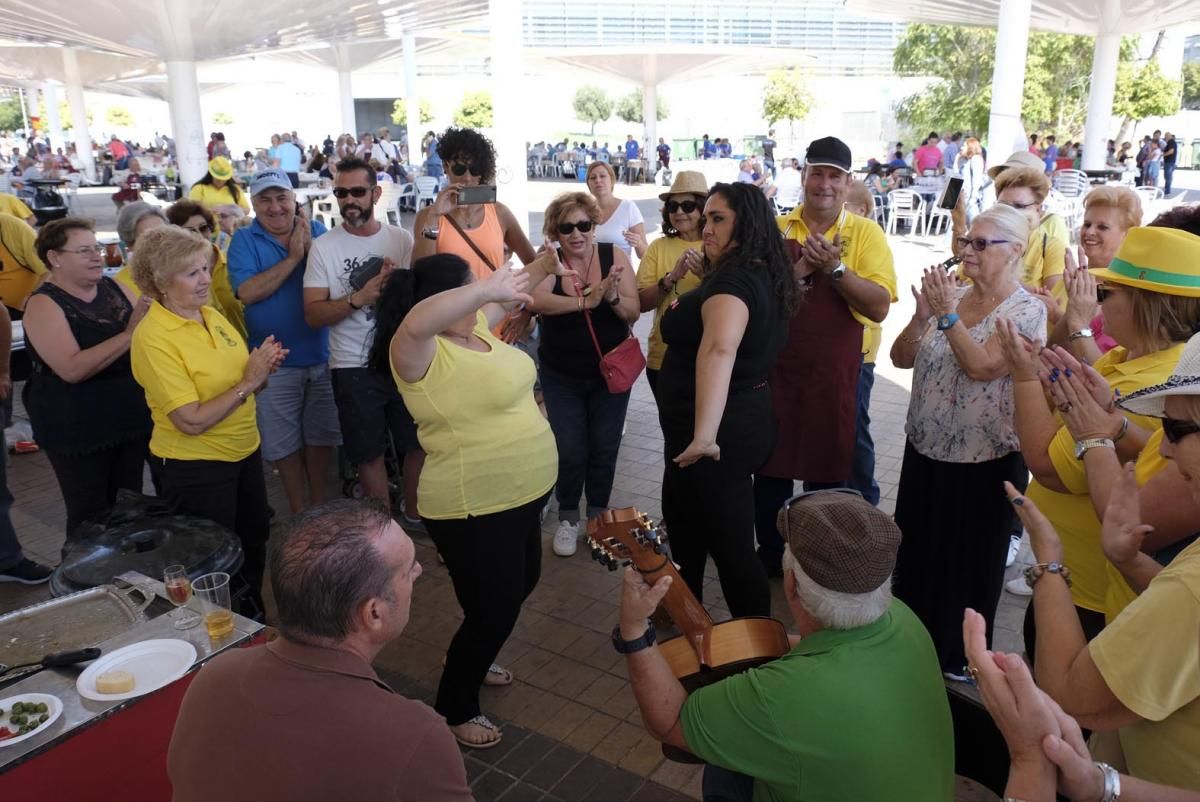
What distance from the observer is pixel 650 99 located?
112ft

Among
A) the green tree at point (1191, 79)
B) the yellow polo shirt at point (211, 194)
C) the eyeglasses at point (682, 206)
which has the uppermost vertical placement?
the green tree at point (1191, 79)

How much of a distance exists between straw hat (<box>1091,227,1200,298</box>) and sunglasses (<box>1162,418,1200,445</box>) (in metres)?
0.80

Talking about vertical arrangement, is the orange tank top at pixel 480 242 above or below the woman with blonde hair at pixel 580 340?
above

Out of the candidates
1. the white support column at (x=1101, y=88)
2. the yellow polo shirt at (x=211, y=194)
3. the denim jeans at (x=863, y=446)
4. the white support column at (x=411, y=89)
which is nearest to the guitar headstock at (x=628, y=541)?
the denim jeans at (x=863, y=446)

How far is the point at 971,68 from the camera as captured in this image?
27188 mm

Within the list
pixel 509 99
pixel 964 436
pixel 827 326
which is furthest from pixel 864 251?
pixel 509 99

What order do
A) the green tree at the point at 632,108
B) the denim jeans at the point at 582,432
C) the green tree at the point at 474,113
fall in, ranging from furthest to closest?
the green tree at the point at 632,108 < the green tree at the point at 474,113 < the denim jeans at the point at 582,432

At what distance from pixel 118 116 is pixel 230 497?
70.8m

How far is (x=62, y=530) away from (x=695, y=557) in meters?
3.95

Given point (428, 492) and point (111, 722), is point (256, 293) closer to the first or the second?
point (428, 492)

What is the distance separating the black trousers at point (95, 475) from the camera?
162 inches

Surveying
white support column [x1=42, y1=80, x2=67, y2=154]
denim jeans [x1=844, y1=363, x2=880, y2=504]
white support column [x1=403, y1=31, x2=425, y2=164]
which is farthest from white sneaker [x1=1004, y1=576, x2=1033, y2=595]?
white support column [x1=42, y1=80, x2=67, y2=154]

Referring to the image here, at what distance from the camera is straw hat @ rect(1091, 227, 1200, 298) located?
2.38 m

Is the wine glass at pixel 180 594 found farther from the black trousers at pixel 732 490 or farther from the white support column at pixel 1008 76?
the white support column at pixel 1008 76
